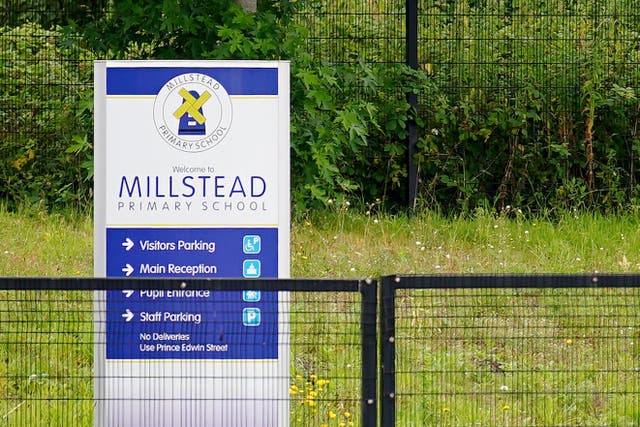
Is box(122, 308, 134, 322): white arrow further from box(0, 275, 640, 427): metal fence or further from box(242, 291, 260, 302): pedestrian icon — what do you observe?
box(242, 291, 260, 302): pedestrian icon

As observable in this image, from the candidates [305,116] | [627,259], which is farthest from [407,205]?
[627,259]

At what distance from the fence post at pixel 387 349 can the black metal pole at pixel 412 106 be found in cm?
654

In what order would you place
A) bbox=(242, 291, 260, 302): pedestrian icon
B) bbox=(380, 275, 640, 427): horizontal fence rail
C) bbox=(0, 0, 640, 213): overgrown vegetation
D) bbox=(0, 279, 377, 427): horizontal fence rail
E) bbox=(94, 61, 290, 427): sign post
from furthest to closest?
bbox=(0, 0, 640, 213): overgrown vegetation
bbox=(380, 275, 640, 427): horizontal fence rail
bbox=(94, 61, 290, 427): sign post
bbox=(242, 291, 260, 302): pedestrian icon
bbox=(0, 279, 377, 427): horizontal fence rail

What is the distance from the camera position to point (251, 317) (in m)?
5.12

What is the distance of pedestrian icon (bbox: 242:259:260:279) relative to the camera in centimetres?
533

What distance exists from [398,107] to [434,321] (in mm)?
5609

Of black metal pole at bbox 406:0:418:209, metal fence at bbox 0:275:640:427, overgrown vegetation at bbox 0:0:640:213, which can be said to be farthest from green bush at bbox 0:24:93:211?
metal fence at bbox 0:275:640:427

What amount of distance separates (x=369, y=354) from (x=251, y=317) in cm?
54

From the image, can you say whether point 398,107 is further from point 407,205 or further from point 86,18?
point 86,18

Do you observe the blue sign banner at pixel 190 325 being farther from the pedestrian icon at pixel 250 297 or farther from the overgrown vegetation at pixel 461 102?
the overgrown vegetation at pixel 461 102

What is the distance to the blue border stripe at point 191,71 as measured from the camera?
5332mm

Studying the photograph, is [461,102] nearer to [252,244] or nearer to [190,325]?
[252,244]

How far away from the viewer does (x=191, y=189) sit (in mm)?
5305

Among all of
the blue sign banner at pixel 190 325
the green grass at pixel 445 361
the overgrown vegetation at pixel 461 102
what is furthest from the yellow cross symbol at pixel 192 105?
the overgrown vegetation at pixel 461 102
